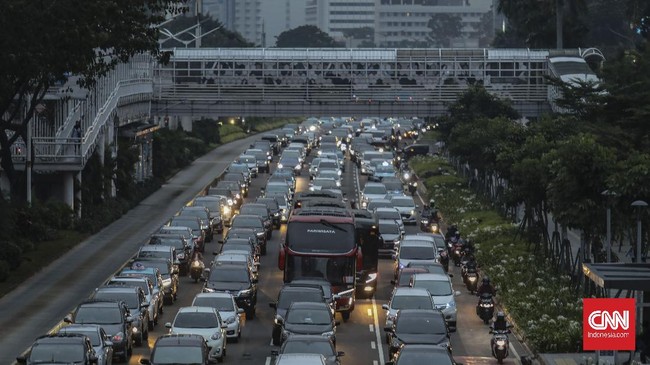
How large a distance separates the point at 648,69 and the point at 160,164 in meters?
42.7

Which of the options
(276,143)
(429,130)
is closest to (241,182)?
(276,143)

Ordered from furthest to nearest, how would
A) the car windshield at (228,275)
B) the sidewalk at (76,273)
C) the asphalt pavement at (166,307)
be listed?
the car windshield at (228,275)
the sidewalk at (76,273)
the asphalt pavement at (166,307)

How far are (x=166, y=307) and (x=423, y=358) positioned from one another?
708 inches

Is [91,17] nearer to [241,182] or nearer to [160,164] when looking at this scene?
[241,182]

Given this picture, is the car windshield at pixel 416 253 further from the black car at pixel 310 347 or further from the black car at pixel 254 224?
the black car at pixel 310 347

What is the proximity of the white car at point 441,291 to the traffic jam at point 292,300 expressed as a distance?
44 mm

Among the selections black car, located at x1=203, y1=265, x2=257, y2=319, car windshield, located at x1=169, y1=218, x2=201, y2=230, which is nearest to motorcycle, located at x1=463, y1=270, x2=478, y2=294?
black car, located at x1=203, y1=265, x2=257, y2=319

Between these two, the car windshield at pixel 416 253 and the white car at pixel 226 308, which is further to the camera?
the car windshield at pixel 416 253

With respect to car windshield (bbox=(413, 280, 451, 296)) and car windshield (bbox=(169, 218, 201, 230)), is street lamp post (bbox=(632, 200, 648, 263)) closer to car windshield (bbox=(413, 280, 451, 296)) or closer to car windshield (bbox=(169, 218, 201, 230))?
car windshield (bbox=(413, 280, 451, 296))

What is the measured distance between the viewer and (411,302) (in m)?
43.8

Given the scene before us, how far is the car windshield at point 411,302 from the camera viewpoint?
143 feet

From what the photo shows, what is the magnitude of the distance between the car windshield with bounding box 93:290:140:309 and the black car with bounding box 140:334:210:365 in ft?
23.0

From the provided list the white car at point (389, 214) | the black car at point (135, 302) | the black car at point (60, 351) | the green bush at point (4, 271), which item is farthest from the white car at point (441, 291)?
the white car at point (389, 214)

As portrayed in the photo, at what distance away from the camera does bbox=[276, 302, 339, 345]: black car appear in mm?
39656
